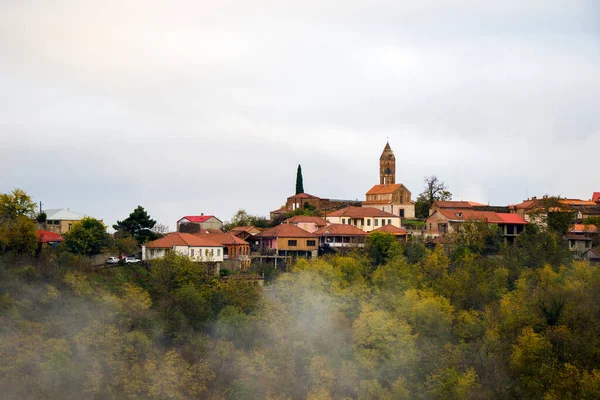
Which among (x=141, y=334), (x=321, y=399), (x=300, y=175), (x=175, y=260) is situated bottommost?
(x=321, y=399)

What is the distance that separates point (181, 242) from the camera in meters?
55.2

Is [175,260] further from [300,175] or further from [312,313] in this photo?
[300,175]

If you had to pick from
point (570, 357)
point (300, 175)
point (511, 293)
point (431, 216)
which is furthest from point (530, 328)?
point (300, 175)

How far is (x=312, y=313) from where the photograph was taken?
4900 cm

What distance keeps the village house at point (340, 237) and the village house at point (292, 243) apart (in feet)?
3.73

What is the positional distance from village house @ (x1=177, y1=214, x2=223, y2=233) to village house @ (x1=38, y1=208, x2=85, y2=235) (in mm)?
8058

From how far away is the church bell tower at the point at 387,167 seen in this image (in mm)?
89750

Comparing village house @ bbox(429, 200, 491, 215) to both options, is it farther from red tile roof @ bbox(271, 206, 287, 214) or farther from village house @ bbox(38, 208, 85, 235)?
village house @ bbox(38, 208, 85, 235)

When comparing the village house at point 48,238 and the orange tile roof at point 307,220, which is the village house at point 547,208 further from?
the village house at point 48,238

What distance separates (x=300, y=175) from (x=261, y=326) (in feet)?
141

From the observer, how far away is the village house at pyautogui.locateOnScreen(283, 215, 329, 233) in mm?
65188

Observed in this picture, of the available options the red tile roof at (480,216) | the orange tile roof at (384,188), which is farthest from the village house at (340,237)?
the orange tile roof at (384,188)

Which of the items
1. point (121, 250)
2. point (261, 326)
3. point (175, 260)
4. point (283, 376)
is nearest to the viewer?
point (283, 376)

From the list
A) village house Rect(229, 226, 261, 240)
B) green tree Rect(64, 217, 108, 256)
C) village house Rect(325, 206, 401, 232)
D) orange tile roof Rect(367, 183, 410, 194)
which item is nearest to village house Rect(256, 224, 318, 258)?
village house Rect(229, 226, 261, 240)
